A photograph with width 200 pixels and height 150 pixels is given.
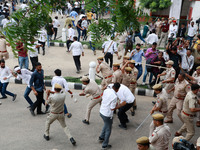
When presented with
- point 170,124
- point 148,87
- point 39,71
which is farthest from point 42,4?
point 148,87

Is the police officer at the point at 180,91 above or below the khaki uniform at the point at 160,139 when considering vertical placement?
above

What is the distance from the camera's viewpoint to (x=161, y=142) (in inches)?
159

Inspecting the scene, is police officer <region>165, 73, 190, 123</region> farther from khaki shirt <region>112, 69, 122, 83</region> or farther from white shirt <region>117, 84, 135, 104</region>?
khaki shirt <region>112, 69, 122, 83</region>

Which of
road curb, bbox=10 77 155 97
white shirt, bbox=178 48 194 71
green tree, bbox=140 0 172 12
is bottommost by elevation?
road curb, bbox=10 77 155 97

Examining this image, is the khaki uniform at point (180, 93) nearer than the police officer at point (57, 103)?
No

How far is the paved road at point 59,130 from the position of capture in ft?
17.0

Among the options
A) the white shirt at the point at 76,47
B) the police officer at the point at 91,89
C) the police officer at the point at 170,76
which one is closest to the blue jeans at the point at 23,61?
the white shirt at the point at 76,47

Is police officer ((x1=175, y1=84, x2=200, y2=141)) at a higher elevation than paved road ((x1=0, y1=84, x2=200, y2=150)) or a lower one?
higher

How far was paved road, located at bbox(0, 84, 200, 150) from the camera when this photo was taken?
5172mm

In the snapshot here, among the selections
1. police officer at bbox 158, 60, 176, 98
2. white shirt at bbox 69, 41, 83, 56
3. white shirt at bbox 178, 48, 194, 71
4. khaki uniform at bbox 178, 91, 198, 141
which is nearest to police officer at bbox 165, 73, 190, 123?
khaki uniform at bbox 178, 91, 198, 141

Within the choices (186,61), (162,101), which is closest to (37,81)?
(162,101)

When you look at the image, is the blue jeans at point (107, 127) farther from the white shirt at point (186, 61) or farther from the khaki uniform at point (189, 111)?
the white shirt at point (186, 61)

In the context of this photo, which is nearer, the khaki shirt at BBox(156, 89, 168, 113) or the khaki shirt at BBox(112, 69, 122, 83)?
the khaki shirt at BBox(156, 89, 168, 113)

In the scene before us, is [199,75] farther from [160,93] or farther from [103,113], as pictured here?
[103,113]
